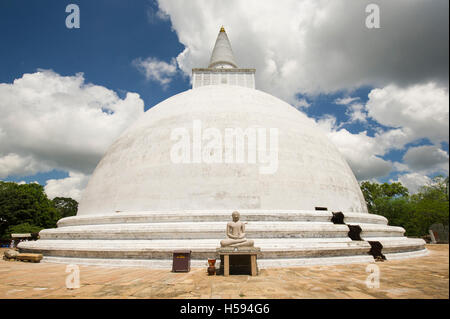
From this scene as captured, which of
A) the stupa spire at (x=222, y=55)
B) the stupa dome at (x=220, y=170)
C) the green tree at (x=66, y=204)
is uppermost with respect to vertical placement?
the stupa spire at (x=222, y=55)

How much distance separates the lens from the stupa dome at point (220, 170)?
9.05 metres

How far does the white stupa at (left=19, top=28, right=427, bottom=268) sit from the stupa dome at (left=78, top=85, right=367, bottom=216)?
4cm

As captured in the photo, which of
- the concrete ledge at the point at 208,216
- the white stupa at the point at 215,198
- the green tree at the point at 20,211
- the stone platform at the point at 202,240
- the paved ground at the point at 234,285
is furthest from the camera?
the green tree at the point at 20,211

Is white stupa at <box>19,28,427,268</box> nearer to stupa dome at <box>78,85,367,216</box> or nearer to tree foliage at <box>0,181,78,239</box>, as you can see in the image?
stupa dome at <box>78,85,367,216</box>

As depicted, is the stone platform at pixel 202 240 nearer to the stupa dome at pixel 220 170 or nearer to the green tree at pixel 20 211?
the stupa dome at pixel 220 170

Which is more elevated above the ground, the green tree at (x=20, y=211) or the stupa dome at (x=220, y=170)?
the stupa dome at (x=220, y=170)

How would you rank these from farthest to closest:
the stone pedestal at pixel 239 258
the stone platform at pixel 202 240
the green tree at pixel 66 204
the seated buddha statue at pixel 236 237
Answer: the green tree at pixel 66 204 < the stone platform at pixel 202 240 < the seated buddha statue at pixel 236 237 < the stone pedestal at pixel 239 258

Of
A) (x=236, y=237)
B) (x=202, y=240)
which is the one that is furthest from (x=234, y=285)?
(x=202, y=240)

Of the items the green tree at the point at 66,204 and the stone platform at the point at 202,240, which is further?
the green tree at the point at 66,204

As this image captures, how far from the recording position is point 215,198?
8898 millimetres

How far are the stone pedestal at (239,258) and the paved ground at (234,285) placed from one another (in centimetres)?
28

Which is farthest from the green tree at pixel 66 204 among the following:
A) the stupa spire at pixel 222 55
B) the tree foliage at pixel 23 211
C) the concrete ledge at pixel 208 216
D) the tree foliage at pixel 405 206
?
the tree foliage at pixel 405 206

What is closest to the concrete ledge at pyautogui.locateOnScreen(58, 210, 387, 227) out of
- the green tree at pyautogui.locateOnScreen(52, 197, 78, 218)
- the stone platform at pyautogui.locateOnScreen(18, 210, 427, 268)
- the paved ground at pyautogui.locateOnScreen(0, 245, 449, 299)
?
the stone platform at pyautogui.locateOnScreen(18, 210, 427, 268)

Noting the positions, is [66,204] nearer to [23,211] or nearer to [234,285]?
[23,211]
